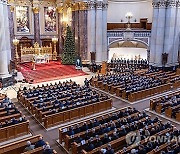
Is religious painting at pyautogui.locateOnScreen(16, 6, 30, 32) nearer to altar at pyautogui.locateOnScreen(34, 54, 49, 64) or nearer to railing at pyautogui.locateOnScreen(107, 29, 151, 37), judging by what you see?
altar at pyautogui.locateOnScreen(34, 54, 49, 64)

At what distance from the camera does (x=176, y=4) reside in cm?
2523

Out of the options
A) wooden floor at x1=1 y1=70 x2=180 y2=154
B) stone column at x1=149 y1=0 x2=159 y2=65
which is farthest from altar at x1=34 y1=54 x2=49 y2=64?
stone column at x1=149 y1=0 x2=159 y2=65

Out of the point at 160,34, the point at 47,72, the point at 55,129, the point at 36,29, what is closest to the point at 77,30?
the point at 36,29

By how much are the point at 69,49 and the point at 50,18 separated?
7.36 meters

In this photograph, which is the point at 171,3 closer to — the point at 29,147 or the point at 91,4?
the point at 91,4

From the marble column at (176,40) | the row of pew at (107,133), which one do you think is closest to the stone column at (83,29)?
the marble column at (176,40)

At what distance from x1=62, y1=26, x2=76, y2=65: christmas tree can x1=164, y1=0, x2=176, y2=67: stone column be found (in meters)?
11.2

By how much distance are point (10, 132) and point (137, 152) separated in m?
6.39

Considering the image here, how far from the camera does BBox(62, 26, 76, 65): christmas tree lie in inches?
1133

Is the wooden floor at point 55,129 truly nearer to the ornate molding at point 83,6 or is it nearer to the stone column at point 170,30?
the stone column at point 170,30

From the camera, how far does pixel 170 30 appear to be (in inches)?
1009

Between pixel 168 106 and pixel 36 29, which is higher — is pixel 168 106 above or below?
below

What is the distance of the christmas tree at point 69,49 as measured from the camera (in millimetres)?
28766

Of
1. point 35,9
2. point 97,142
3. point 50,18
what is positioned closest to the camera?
point 97,142
